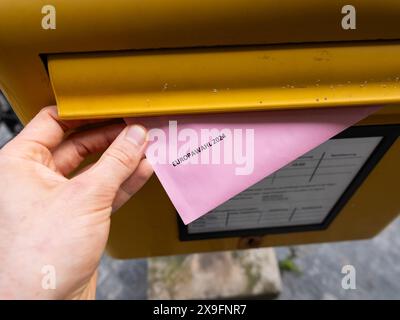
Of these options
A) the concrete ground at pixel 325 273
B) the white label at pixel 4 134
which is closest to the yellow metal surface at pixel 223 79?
the concrete ground at pixel 325 273

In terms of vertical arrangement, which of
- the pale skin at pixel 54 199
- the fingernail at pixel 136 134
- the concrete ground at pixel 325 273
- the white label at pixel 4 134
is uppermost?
the white label at pixel 4 134

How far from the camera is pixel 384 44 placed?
584mm

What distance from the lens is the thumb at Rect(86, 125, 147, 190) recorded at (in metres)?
0.64

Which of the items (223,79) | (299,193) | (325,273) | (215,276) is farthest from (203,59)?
(325,273)

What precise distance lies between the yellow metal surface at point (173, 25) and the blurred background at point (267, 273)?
107cm

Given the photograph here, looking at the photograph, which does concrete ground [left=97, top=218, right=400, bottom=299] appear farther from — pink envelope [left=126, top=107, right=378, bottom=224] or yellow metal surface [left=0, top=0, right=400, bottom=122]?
yellow metal surface [left=0, top=0, right=400, bottom=122]

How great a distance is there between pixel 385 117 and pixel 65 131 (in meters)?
0.55

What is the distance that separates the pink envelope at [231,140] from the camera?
0.64 meters

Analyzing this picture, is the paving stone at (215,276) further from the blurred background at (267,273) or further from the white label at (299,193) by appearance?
the white label at (299,193)

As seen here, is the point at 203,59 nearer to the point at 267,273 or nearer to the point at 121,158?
the point at 121,158

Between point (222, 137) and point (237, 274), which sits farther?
point (237, 274)

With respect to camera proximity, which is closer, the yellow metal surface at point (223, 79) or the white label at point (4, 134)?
the yellow metal surface at point (223, 79)
